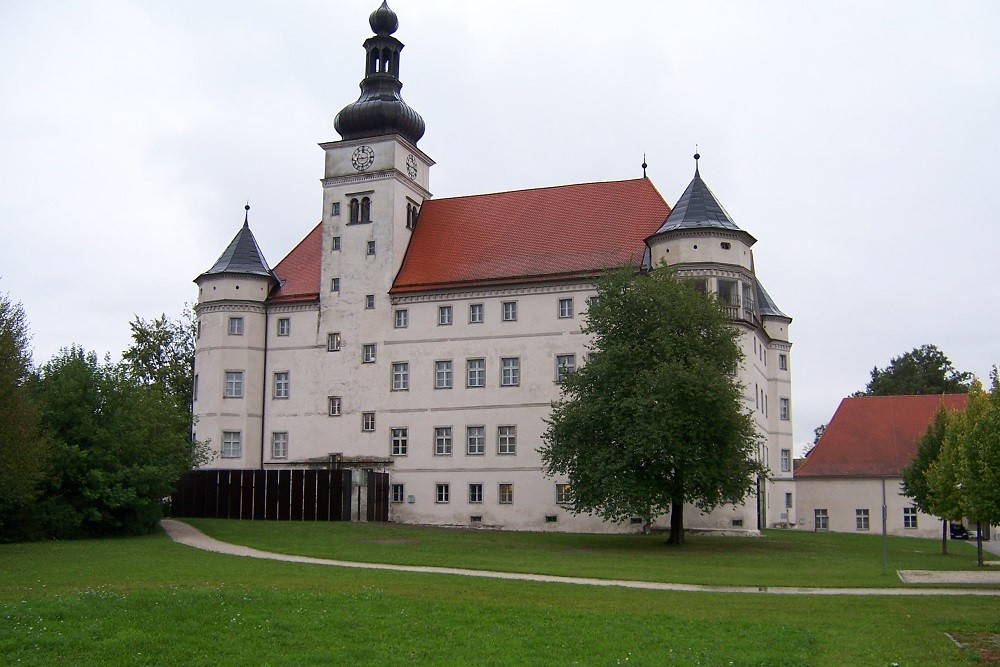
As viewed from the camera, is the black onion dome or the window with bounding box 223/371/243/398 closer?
the window with bounding box 223/371/243/398

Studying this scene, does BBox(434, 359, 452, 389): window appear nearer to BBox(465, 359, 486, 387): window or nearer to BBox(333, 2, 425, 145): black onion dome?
BBox(465, 359, 486, 387): window

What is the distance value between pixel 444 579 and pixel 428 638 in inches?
281

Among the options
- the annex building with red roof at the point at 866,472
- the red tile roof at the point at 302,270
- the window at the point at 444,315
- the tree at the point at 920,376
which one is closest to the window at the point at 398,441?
the window at the point at 444,315

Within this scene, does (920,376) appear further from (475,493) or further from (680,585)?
(680,585)

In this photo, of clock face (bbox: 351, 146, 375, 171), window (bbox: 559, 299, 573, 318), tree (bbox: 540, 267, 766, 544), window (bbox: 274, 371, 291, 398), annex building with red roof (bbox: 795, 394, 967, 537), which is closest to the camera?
tree (bbox: 540, 267, 766, 544)

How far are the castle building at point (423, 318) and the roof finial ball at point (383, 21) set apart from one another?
87mm

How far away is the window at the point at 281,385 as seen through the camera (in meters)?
52.8

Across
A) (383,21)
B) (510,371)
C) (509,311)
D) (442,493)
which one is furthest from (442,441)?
(383,21)

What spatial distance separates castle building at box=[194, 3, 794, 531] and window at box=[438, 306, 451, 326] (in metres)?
0.05

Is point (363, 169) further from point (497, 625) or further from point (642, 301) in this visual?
point (497, 625)

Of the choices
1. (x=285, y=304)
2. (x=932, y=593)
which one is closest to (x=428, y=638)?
(x=932, y=593)

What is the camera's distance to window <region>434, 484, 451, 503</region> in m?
49.7

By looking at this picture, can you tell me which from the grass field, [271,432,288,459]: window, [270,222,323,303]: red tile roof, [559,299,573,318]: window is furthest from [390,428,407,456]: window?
the grass field

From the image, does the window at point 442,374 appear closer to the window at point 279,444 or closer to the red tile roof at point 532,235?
the red tile roof at point 532,235
